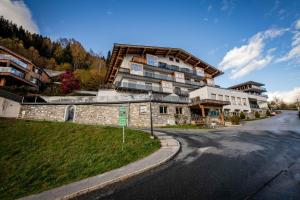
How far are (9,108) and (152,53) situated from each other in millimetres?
29860

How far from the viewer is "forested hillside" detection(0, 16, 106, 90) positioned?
51.8 m

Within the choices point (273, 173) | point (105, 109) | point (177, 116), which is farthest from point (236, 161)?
point (105, 109)

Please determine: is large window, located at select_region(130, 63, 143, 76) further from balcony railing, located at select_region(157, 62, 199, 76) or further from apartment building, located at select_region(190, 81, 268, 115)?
apartment building, located at select_region(190, 81, 268, 115)

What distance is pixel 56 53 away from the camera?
6688 cm

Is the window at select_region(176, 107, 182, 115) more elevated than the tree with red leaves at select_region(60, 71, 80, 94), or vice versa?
the tree with red leaves at select_region(60, 71, 80, 94)

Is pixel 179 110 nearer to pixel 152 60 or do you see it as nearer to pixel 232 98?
pixel 152 60

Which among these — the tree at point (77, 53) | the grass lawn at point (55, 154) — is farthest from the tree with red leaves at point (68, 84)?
the grass lawn at point (55, 154)

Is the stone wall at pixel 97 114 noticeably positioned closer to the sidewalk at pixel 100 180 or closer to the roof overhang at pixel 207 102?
the roof overhang at pixel 207 102

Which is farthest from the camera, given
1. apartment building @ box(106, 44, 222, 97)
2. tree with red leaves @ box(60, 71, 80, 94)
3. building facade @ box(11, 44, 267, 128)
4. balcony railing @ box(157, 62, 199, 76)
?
tree with red leaves @ box(60, 71, 80, 94)

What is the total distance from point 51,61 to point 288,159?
75529 millimetres

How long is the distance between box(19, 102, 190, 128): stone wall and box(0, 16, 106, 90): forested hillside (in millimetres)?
22392

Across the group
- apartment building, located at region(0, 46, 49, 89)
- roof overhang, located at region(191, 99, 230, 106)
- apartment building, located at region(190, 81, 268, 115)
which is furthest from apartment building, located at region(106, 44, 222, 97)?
apartment building, located at region(0, 46, 49, 89)

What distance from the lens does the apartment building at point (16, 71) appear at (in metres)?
32.8

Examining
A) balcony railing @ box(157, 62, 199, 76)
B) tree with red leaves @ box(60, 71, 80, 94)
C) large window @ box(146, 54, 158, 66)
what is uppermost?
large window @ box(146, 54, 158, 66)
